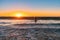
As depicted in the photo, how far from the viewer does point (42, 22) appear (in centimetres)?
295

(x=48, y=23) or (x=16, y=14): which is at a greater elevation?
(x=16, y=14)

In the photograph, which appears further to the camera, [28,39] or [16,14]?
[16,14]

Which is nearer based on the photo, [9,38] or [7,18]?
[9,38]

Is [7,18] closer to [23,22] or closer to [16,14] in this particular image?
[16,14]

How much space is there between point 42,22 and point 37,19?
0.17 meters

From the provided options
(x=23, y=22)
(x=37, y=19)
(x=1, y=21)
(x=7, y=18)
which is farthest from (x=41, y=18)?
(x=1, y=21)

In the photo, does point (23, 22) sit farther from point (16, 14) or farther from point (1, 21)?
point (1, 21)

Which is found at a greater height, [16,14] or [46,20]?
[16,14]

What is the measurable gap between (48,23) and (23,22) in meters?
0.76

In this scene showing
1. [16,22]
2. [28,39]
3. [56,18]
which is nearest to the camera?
[28,39]

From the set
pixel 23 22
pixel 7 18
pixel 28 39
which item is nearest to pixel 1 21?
pixel 7 18

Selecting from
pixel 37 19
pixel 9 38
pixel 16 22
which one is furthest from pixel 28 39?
pixel 16 22

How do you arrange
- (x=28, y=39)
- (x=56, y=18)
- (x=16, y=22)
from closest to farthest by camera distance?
(x=28, y=39) → (x=56, y=18) → (x=16, y=22)

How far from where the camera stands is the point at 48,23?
3.01 metres
